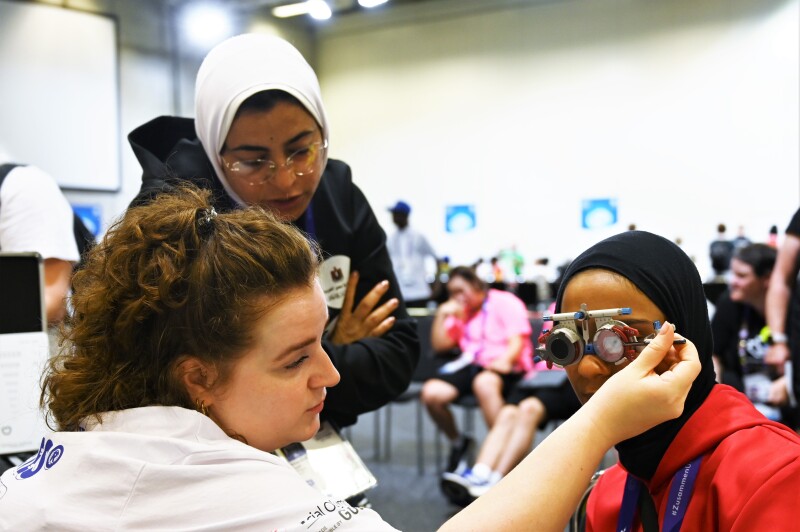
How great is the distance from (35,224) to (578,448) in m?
1.74

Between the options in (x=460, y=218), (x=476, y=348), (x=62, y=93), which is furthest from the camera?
(x=460, y=218)

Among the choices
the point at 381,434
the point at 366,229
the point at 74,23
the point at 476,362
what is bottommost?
the point at 381,434

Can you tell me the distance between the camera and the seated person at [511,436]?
4688 mm

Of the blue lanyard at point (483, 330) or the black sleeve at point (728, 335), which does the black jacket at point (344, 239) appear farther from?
the blue lanyard at point (483, 330)

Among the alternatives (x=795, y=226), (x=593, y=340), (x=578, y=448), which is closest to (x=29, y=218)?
(x=593, y=340)

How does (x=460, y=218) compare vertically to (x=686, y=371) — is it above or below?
above

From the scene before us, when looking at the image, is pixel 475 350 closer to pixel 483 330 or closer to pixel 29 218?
pixel 483 330

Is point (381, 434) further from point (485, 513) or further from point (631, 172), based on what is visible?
point (631, 172)

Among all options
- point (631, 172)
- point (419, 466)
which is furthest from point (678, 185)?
point (419, 466)

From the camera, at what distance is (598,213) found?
43.8 ft

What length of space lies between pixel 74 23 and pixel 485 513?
40.9ft

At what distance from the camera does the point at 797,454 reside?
112 centimetres

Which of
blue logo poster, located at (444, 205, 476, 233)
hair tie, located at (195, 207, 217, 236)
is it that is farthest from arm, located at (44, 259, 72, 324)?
blue logo poster, located at (444, 205, 476, 233)

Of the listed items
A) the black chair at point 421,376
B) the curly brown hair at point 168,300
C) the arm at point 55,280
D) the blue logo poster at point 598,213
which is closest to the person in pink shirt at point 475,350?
the black chair at point 421,376
